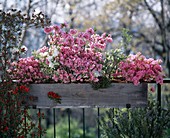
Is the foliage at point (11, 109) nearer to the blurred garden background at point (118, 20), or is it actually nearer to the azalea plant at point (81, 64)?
the azalea plant at point (81, 64)

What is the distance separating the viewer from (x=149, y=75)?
310 cm

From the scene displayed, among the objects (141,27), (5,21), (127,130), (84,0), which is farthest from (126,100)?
(141,27)

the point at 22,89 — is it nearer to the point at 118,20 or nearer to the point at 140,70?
the point at 140,70

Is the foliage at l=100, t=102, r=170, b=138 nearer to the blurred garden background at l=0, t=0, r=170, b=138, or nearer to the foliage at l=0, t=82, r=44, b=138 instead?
the foliage at l=0, t=82, r=44, b=138

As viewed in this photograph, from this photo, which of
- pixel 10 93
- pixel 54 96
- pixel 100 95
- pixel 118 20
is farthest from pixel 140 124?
pixel 118 20

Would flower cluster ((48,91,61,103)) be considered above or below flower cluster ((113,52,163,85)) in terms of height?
below

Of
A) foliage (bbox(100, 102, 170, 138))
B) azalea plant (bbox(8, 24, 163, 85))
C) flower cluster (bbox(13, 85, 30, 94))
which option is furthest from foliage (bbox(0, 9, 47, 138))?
foliage (bbox(100, 102, 170, 138))

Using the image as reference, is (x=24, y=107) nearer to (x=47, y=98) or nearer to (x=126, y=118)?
(x=47, y=98)

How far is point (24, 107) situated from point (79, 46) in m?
0.70

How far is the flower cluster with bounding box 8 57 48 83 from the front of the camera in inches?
126

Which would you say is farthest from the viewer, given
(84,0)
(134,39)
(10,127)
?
(134,39)

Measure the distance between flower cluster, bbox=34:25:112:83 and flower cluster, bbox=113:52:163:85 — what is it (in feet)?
0.69

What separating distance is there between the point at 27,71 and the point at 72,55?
428 mm

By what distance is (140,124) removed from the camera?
8.91ft
